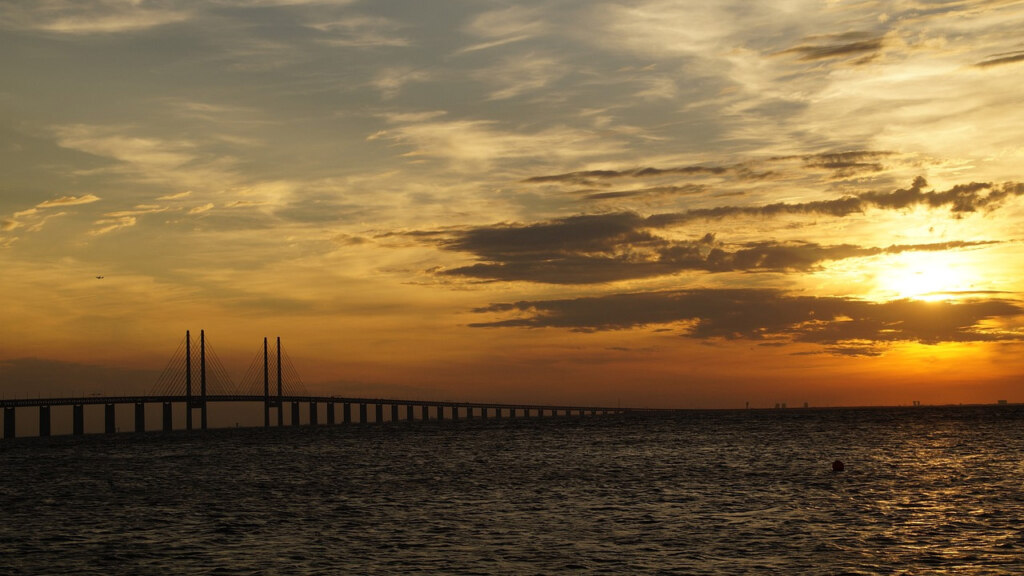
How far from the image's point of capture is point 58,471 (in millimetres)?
85250

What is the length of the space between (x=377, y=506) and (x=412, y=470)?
87.2ft

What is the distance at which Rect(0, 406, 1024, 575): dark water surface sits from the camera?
31.3 metres

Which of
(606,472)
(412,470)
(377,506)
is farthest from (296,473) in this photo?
(377,506)

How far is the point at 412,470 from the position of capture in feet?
245

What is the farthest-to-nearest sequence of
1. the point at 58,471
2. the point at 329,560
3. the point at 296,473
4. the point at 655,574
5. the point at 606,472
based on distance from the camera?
the point at 58,471 < the point at 296,473 < the point at 606,472 < the point at 329,560 < the point at 655,574

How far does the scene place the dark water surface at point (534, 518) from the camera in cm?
3130

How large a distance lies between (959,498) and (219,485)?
1679 inches

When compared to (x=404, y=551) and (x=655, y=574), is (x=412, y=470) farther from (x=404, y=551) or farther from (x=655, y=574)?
(x=655, y=574)

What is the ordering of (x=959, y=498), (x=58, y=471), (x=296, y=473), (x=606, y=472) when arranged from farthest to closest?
(x=58, y=471), (x=296, y=473), (x=606, y=472), (x=959, y=498)

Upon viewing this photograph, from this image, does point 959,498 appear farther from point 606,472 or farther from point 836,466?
point 606,472

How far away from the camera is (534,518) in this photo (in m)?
41.8

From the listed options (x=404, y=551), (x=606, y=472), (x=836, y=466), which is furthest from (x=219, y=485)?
(x=836, y=466)

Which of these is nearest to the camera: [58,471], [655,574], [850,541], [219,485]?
[655,574]

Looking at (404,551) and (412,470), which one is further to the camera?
(412,470)
